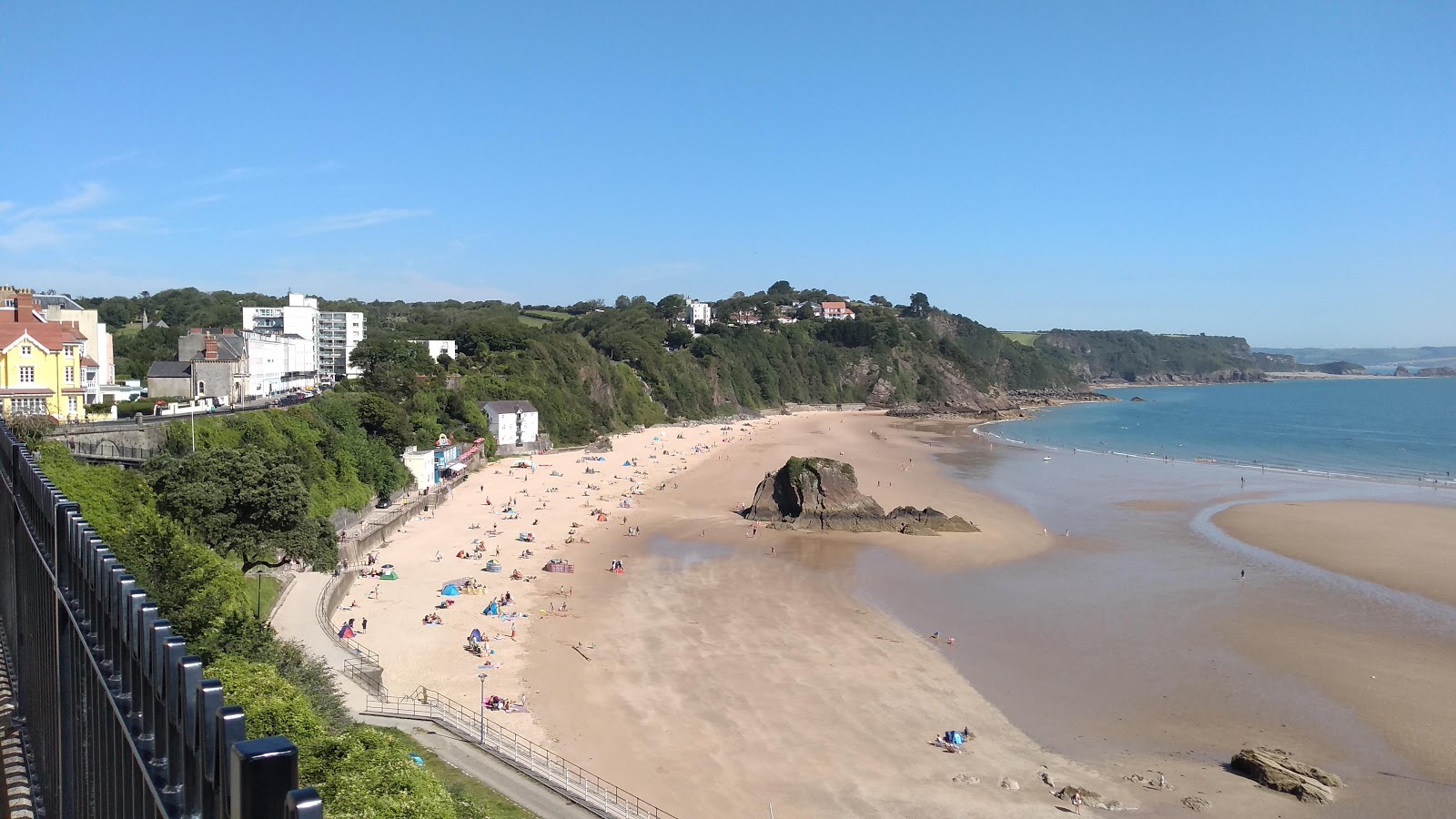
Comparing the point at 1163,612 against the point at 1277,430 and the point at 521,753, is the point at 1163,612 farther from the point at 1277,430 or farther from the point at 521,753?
the point at 1277,430

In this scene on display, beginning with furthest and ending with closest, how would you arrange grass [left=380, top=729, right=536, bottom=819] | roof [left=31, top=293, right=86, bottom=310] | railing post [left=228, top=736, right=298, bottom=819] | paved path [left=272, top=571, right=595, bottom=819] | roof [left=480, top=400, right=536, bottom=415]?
roof [left=480, top=400, right=536, bottom=415] → roof [left=31, top=293, right=86, bottom=310] → paved path [left=272, top=571, right=595, bottom=819] → grass [left=380, top=729, right=536, bottom=819] → railing post [left=228, top=736, right=298, bottom=819]

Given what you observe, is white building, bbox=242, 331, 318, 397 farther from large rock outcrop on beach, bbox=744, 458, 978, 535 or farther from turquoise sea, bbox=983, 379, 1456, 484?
turquoise sea, bbox=983, 379, 1456, 484

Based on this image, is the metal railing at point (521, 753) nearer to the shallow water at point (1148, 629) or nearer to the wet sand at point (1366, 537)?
the shallow water at point (1148, 629)

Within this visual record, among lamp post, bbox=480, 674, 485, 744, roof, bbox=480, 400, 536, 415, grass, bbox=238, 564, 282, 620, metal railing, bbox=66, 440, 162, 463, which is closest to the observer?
lamp post, bbox=480, 674, 485, 744

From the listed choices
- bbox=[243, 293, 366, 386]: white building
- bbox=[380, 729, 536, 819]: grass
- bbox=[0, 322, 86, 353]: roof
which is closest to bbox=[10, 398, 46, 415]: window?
bbox=[0, 322, 86, 353]: roof

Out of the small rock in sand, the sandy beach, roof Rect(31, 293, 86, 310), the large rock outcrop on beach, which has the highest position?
roof Rect(31, 293, 86, 310)

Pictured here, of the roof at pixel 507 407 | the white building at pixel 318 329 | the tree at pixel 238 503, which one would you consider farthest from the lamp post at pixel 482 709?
the white building at pixel 318 329

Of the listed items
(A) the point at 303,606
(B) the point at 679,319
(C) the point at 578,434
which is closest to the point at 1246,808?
(A) the point at 303,606
